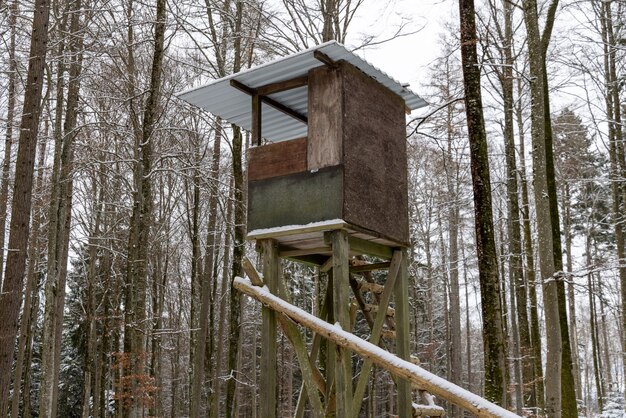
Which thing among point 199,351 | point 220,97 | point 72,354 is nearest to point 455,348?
point 199,351

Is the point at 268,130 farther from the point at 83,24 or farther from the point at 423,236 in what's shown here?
the point at 423,236

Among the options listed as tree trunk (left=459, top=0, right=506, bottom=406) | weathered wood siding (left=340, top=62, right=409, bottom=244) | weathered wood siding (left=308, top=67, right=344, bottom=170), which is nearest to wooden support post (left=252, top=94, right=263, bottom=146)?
weathered wood siding (left=308, top=67, right=344, bottom=170)

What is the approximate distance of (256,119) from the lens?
779 cm

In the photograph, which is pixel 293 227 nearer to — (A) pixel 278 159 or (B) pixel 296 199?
(B) pixel 296 199

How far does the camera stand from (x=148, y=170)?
495 inches

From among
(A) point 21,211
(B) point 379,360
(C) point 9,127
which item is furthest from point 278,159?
(C) point 9,127

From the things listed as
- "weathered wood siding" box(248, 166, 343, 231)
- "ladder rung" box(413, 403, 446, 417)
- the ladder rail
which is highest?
"weathered wood siding" box(248, 166, 343, 231)

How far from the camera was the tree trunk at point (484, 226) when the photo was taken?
728cm

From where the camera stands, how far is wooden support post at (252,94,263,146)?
779 cm

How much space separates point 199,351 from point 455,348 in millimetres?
10139

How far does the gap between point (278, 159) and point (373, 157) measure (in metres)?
1.21

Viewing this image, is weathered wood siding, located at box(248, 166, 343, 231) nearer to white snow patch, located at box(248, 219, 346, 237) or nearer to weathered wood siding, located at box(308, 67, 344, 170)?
white snow patch, located at box(248, 219, 346, 237)

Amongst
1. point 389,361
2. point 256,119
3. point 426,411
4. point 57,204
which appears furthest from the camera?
point 57,204

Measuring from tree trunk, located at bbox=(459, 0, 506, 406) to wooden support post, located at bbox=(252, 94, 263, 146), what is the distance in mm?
2941
